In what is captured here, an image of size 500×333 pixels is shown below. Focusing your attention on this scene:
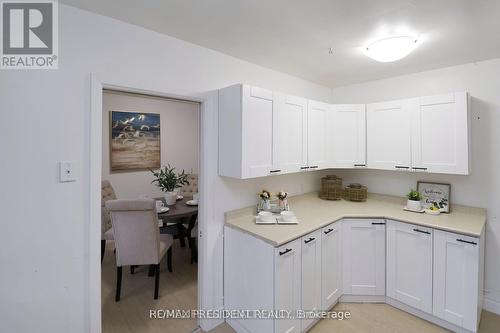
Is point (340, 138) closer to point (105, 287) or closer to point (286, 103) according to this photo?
point (286, 103)

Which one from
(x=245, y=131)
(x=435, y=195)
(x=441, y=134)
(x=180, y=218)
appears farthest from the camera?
(x=180, y=218)

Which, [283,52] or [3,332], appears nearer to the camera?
[3,332]

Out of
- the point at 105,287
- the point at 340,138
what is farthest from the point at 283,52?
the point at 105,287

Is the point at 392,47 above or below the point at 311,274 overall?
above

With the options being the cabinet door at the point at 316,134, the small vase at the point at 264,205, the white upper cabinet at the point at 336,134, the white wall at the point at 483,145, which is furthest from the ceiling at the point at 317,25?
the small vase at the point at 264,205

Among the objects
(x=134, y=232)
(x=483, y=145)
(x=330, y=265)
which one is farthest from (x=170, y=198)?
(x=483, y=145)

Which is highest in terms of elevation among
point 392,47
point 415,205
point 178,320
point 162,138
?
point 392,47

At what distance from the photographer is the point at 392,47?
5.95ft

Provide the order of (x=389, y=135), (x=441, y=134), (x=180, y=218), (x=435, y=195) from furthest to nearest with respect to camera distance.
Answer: (x=180, y=218) < (x=389, y=135) < (x=435, y=195) < (x=441, y=134)

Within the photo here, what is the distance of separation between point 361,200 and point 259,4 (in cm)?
251

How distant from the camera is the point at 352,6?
1.46 meters

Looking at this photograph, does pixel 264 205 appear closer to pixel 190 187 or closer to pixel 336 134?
pixel 336 134

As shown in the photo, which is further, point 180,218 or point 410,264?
point 180,218

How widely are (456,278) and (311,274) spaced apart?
1.22 m
